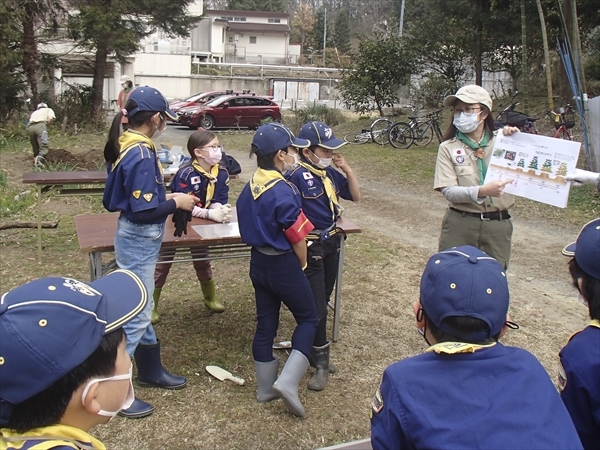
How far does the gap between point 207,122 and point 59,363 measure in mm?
20572

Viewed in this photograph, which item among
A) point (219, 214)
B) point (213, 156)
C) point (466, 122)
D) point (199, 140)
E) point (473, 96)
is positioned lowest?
point (219, 214)

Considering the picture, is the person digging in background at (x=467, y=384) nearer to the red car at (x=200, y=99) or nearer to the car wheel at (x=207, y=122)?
the car wheel at (x=207, y=122)

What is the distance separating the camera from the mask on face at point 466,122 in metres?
3.37

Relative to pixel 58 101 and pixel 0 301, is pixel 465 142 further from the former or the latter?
pixel 58 101

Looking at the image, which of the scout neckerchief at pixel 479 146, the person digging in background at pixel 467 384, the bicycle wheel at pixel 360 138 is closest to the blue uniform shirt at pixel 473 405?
the person digging in background at pixel 467 384

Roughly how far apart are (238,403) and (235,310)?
4.69 ft

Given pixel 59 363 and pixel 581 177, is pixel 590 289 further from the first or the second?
pixel 59 363

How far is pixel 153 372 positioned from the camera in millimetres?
3389

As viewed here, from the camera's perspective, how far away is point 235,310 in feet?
15.4

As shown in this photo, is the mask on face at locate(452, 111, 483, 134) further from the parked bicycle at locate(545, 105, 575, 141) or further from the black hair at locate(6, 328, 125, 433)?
the parked bicycle at locate(545, 105, 575, 141)

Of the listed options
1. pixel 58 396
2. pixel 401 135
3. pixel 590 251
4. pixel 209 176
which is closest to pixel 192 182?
pixel 209 176

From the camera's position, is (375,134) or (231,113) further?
(231,113)

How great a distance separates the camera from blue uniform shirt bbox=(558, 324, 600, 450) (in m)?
1.67

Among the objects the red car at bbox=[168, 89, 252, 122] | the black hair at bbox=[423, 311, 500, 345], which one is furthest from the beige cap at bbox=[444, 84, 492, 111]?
the red car at bbox=[168, 89, 252, 122]
